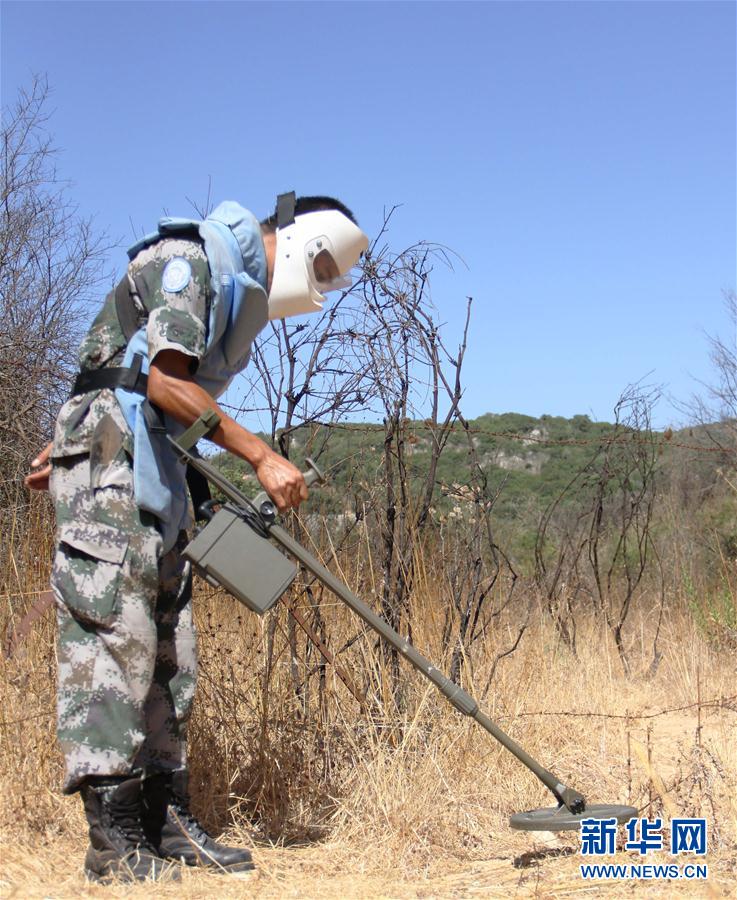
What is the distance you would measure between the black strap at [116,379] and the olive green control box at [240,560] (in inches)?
17.3

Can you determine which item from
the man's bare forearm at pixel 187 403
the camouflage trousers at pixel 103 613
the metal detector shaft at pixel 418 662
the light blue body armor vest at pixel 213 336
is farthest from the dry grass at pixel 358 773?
the man's bare forearm at pixel 187 403

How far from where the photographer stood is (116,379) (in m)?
3.01

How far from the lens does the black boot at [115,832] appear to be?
2863 millimetres

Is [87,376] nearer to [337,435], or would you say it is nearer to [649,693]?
[337,435]

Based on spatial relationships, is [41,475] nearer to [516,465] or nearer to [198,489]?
[198,489]

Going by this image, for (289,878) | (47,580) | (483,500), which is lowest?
(289,878)

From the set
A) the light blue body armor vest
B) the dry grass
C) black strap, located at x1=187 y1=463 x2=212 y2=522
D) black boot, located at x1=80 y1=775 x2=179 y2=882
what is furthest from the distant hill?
black boot, located at x1=80 y1=775 x2=179 y2=882

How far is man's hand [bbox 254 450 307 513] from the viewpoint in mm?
2879

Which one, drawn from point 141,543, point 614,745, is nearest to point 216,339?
point 141,543

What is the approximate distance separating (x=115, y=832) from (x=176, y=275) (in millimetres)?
1562

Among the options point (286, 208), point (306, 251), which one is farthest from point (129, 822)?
point (286, 208)

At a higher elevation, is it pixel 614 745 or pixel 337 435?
pixel 337 435

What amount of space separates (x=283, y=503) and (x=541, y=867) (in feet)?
4.47

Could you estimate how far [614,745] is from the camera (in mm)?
4520
